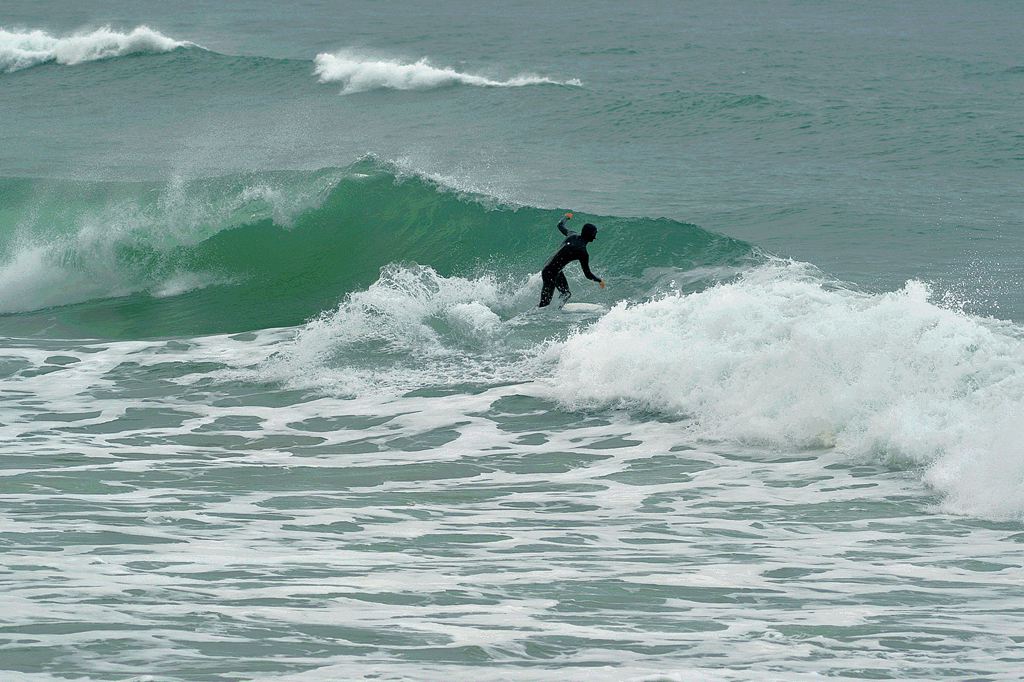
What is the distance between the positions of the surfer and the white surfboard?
0.39 feet

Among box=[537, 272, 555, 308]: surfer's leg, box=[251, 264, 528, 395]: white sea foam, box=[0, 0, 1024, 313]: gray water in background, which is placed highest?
box=[0, 0, 1024, 313]: gray water in background

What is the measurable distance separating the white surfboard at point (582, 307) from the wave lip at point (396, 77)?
1816 centimetres

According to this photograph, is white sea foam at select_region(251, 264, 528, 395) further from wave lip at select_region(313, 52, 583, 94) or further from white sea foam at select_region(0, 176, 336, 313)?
wave lip at select_region(313, 52, 583, 94)

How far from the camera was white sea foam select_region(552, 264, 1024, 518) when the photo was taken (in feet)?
34.6

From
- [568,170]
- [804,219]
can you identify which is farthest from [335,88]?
[804,219]

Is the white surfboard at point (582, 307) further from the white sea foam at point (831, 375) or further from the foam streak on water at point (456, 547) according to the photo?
the foam streak on water at point (456, 547)

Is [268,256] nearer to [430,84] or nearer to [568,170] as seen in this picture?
[568,170]

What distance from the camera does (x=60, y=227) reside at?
2081 cm

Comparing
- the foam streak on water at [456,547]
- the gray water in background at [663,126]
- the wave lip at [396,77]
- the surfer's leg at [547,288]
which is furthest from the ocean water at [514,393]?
the wave lip at [396,77]

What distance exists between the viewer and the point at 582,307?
16562 mm

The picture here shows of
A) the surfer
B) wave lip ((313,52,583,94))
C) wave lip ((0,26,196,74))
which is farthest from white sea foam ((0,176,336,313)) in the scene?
wave lip ((0,26,196,74))

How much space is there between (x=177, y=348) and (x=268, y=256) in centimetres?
449

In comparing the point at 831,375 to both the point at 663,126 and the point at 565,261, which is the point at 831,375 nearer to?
the point at 565,261

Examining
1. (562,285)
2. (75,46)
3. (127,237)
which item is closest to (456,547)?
(562,285)
